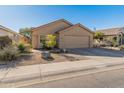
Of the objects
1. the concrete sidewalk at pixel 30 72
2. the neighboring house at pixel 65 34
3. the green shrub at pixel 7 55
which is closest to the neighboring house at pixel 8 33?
the neighboring house at pixel 65 34

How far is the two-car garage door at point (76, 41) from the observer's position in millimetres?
19972

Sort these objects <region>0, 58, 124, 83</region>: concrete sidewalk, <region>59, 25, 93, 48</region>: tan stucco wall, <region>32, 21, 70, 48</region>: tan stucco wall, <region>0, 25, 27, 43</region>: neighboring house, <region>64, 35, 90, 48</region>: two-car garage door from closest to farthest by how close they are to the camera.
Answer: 1. <region>0, 58, 124, 83</region>: concrete sidewalk
2. <region>0, 25, 27, 43</region>: neighboring house
3. <region>32, 21, 70, 48</region>: tan stucco wall
4. <region>59, 25, 93, 48</region>: tan stucco wall
5. <region>64, 35, 90, 48</region>: two-car garage door

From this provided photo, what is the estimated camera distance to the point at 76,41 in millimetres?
20734

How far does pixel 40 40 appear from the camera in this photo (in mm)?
19359

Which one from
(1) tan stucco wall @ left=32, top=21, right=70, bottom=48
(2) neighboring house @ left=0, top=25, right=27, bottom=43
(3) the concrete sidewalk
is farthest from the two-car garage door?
(3) the concrete sidewalk

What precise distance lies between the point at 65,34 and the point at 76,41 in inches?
92.6

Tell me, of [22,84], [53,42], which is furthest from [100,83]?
[53,42]

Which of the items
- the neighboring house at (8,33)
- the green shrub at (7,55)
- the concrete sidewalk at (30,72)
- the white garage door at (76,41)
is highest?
the neighboring house at (8,33)

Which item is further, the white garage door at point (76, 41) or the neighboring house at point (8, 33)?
the white garage door at point (76, 41)

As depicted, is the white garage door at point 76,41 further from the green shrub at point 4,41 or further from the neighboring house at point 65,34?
the green shrub at point 4,41

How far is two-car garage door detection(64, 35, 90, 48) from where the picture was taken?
20.0 metres

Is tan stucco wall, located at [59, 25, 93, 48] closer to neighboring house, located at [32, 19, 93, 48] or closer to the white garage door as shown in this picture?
neighboring house, located at [32, 19, 93, 48]

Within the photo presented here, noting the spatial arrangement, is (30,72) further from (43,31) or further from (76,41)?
(76,41)

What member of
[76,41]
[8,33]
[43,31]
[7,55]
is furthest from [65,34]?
[7,55]
